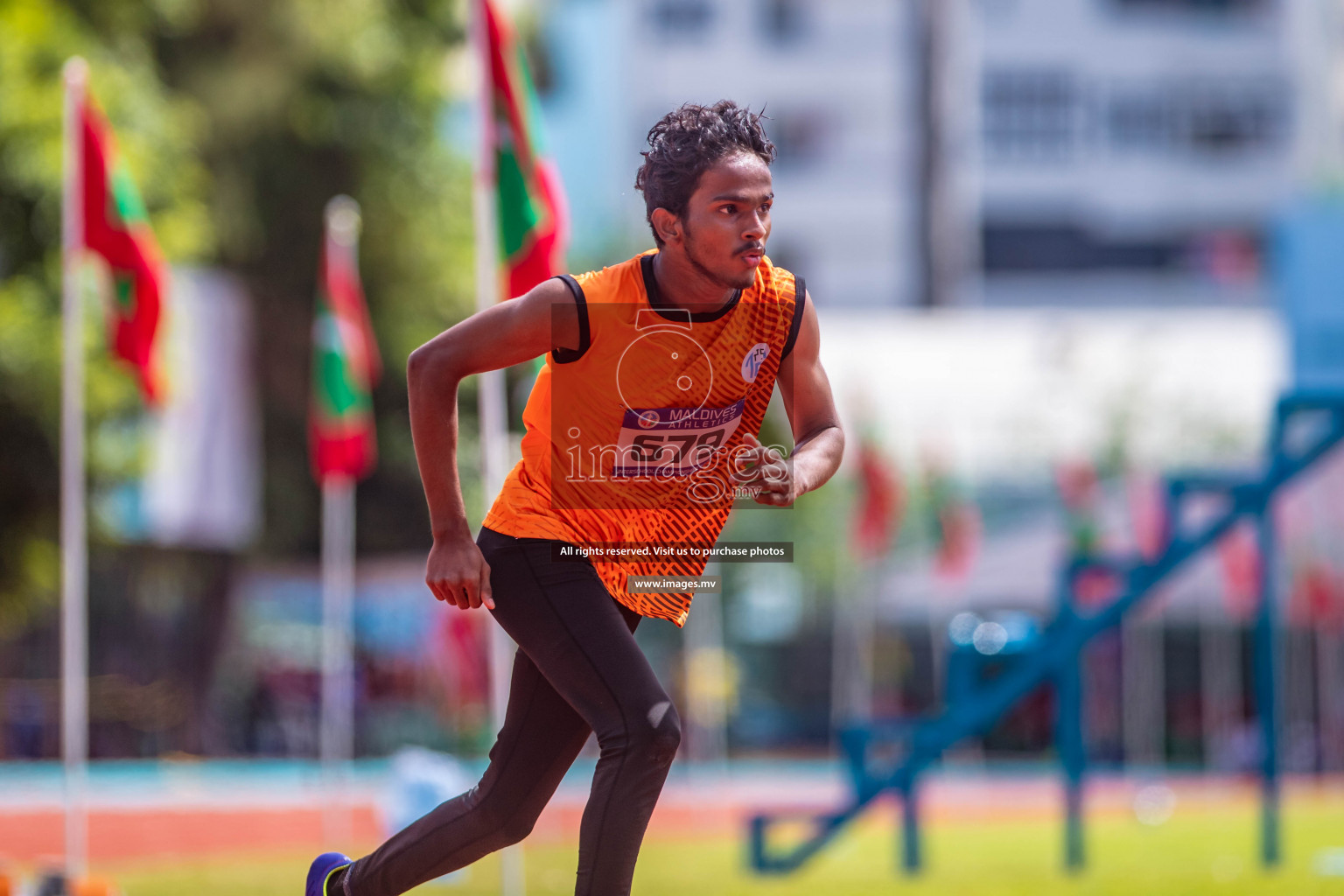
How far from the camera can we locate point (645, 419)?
3664 millimetres

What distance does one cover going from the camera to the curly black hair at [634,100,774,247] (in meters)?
3.55

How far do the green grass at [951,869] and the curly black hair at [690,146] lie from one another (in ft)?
18.1

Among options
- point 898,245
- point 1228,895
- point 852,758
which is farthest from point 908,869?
point 898,245

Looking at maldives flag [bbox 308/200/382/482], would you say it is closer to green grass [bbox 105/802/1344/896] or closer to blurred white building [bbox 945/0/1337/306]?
green grass [bbox 105/802/1344/896]

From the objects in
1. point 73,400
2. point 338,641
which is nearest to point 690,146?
point 73,400

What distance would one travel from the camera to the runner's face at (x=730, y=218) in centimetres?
352

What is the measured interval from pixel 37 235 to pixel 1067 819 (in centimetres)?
1128

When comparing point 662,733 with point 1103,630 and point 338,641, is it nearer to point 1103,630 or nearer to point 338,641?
point 1103,630

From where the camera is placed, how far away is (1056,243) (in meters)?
Result: 49.8

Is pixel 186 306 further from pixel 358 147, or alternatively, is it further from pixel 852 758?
pixel 852 758

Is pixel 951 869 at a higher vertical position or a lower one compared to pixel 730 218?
lower

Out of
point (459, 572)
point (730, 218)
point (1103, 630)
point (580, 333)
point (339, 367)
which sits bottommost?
point (1103, 630)

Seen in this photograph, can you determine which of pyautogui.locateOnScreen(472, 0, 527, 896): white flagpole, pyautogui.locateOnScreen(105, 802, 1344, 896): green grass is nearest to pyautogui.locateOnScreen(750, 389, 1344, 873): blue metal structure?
pyautogui.locateOnScreen(105, 802, 1344, 896): green grass

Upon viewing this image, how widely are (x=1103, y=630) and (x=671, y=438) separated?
641cm
